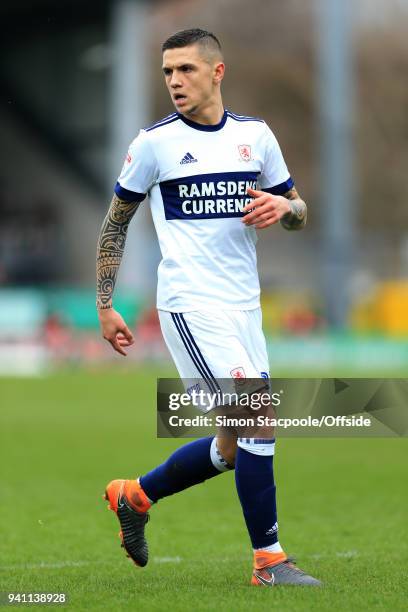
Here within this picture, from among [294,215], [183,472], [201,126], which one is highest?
[201,126]

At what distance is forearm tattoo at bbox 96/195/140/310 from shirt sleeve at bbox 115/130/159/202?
0.07m

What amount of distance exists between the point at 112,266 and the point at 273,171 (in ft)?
2.64

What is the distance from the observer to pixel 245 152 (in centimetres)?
536

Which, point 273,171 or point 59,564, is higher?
point 273,171

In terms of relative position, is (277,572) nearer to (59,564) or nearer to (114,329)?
(114,329)

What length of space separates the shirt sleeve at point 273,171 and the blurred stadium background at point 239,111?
1835cm

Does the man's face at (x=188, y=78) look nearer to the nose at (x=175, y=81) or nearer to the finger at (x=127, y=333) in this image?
the nose at (x=175, y=81)

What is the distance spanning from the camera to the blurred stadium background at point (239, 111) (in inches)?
1081

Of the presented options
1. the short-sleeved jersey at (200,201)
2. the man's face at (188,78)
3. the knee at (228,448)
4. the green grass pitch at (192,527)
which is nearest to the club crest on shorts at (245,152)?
the short-sleeved jersey at (200,201)

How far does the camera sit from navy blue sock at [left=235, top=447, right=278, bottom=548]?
527 cm

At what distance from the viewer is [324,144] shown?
3206 cm

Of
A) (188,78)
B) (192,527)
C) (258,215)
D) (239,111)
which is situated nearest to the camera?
(258,215)

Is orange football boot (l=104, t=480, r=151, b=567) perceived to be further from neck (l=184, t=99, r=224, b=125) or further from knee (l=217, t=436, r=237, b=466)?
neck (l=184, t=99, r=224, b=125)

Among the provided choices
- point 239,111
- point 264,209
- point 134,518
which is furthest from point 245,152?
point 239,111
